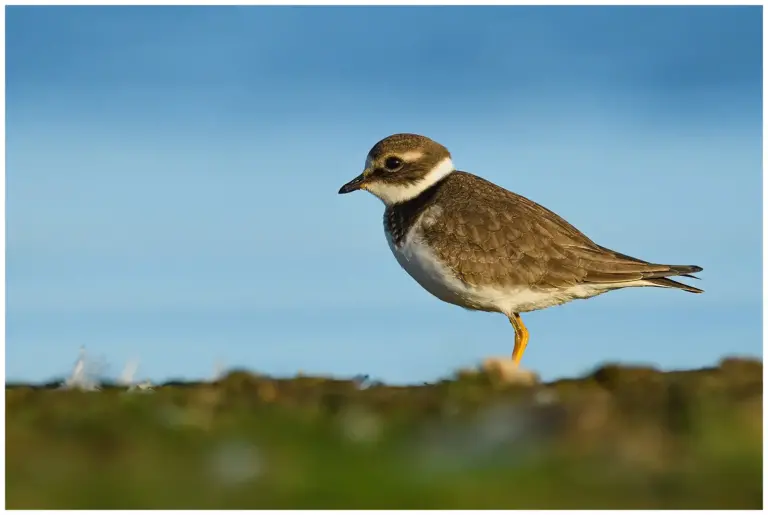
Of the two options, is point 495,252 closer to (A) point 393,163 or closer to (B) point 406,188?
(B) point 406,188

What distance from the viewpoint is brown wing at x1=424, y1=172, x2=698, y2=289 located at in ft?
33.9

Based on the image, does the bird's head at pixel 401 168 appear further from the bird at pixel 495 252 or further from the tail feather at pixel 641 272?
the tail feather at pixel 641 272

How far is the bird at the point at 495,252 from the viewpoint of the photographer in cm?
1038

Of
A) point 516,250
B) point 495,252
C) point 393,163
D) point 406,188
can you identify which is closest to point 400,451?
point 495,252

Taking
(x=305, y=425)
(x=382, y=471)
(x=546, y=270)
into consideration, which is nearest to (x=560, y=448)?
(x=382, y=471)

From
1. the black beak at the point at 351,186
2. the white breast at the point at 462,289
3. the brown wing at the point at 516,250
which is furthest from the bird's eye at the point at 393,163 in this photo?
the white breast at the point at 462,289

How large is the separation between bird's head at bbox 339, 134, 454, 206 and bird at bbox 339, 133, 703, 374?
18 millimetres

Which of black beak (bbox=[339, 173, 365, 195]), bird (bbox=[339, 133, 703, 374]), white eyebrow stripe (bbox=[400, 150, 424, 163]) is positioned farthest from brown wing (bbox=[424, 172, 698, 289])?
black beak (bbox=[339, 173, 365, 195])

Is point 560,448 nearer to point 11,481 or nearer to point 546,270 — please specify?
point 11,481

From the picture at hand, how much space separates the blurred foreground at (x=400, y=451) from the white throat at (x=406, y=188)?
5.10 meters

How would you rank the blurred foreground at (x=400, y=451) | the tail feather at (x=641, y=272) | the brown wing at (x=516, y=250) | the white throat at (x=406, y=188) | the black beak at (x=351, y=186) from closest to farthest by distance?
the blurred foreground at (x=400, y=451)
the brown wing at (x=516, y=250)
the tail feather at (x=641, y=272)
the white throat at (x=406, y=188)
the black beak at (x=351, y=186)

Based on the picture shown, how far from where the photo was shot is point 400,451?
5066 millimetres

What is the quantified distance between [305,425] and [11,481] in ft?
5.58

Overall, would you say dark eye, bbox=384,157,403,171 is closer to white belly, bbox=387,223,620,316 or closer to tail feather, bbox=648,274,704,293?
white belly, bbox=387,223,620,316
